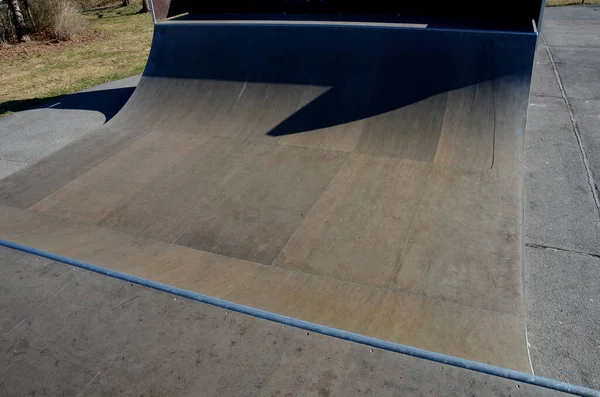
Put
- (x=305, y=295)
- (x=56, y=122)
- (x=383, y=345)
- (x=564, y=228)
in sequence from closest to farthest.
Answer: (x=383, y=345) → (x=305, y=295) → (x=564, y=228) → (x=56, y=122)

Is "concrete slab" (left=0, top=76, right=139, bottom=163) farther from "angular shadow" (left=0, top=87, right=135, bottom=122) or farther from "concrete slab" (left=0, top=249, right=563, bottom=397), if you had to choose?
"concrete slab" (left=0, top=249, right=563, bottom=397)

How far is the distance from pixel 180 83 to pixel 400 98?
3630 millimetres

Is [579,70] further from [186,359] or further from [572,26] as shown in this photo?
[186,359]

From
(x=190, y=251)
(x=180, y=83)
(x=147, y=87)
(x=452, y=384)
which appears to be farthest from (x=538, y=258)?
(x=147, y=87)

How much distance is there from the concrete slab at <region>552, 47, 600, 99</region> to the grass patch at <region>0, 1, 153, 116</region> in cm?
948

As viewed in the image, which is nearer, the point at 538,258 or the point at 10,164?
the point at 538,258

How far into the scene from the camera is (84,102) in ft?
28.7

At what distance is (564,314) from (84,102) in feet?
28.9

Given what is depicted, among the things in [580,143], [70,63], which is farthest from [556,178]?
[70,63]

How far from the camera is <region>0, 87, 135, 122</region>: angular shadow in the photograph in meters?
8.38

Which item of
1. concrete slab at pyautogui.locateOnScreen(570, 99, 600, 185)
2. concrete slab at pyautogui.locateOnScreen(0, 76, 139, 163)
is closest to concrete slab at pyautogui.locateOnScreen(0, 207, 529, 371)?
concrete slab at pyautogui.locateOnScreen(0, 76, 139, 163)

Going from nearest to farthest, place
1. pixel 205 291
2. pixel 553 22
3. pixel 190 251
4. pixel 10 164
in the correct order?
pixel 205 291, pixel 190 251, pixel 10 164, pixel 553 22

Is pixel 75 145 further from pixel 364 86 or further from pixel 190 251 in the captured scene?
pixel 364 86

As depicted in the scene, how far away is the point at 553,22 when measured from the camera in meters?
13.4
